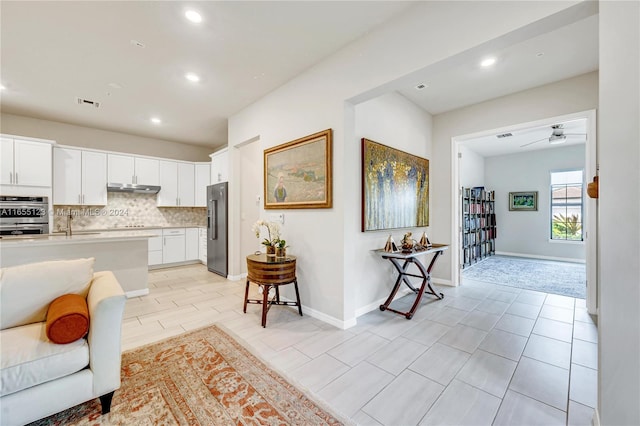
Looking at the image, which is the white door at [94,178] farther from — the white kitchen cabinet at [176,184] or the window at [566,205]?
the window at [566,205]

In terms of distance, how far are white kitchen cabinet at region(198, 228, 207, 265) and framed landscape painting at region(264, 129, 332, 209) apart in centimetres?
301

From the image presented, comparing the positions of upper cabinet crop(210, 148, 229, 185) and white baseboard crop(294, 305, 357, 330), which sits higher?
upper cabinet crop(210, 148, 229, 185)

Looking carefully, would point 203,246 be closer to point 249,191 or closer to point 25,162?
point 249,191

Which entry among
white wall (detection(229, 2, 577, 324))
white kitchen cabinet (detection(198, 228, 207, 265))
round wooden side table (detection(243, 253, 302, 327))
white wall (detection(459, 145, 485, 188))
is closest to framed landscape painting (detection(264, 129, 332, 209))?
white wall (detection(229, 2, 577, 324))

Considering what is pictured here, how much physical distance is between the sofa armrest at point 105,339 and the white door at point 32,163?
14.1 ft

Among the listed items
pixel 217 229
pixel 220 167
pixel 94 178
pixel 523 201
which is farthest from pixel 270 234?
pixel 523 201

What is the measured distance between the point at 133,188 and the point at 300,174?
4262 millimetres

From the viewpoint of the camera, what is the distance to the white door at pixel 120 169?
17.0ft

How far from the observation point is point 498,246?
7.50 m

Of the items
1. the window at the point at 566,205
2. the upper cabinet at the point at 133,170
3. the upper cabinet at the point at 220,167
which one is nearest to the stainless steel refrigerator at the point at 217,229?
the upper cabinet at the point at 220,167

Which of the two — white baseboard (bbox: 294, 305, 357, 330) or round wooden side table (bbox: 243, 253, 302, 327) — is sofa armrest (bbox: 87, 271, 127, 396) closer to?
round wooden side table (bbox: 243, 253, 302, 327)

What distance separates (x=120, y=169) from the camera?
528 cm

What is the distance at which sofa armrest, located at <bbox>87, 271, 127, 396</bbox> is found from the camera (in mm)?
1533

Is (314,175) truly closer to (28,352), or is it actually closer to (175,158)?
(28,352)
